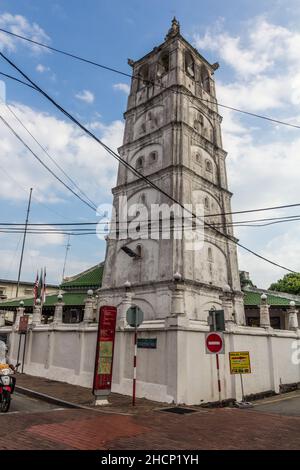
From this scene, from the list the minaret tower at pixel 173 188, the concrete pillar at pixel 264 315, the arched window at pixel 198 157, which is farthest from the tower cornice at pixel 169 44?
the concrete pillar at pixel 264 315

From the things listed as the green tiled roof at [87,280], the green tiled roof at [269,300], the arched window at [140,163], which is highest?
the arched window at [140,163]

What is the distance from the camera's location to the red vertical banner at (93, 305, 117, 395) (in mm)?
11250

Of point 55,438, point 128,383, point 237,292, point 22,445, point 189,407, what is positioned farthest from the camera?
point 237,292

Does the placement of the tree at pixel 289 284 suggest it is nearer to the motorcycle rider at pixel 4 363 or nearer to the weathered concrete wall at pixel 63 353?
the weathered concrete wall at pixel 63 353

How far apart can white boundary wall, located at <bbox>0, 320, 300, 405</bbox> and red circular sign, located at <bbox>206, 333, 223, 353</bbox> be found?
796mm

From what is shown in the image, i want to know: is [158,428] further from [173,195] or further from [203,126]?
[203,126]

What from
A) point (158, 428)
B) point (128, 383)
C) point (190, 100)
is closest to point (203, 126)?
point (190, 100)

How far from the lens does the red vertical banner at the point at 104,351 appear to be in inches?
443

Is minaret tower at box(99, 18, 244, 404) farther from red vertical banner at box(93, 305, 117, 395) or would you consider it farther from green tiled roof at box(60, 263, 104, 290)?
red vertical banner at box(93, 305, 117, 395)

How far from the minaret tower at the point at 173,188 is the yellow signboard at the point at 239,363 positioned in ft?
18.5

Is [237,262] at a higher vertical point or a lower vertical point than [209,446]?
higher

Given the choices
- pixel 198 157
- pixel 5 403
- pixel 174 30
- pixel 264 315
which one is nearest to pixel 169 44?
pixel 174 30

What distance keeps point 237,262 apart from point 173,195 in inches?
313

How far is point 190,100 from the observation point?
2908 cm
